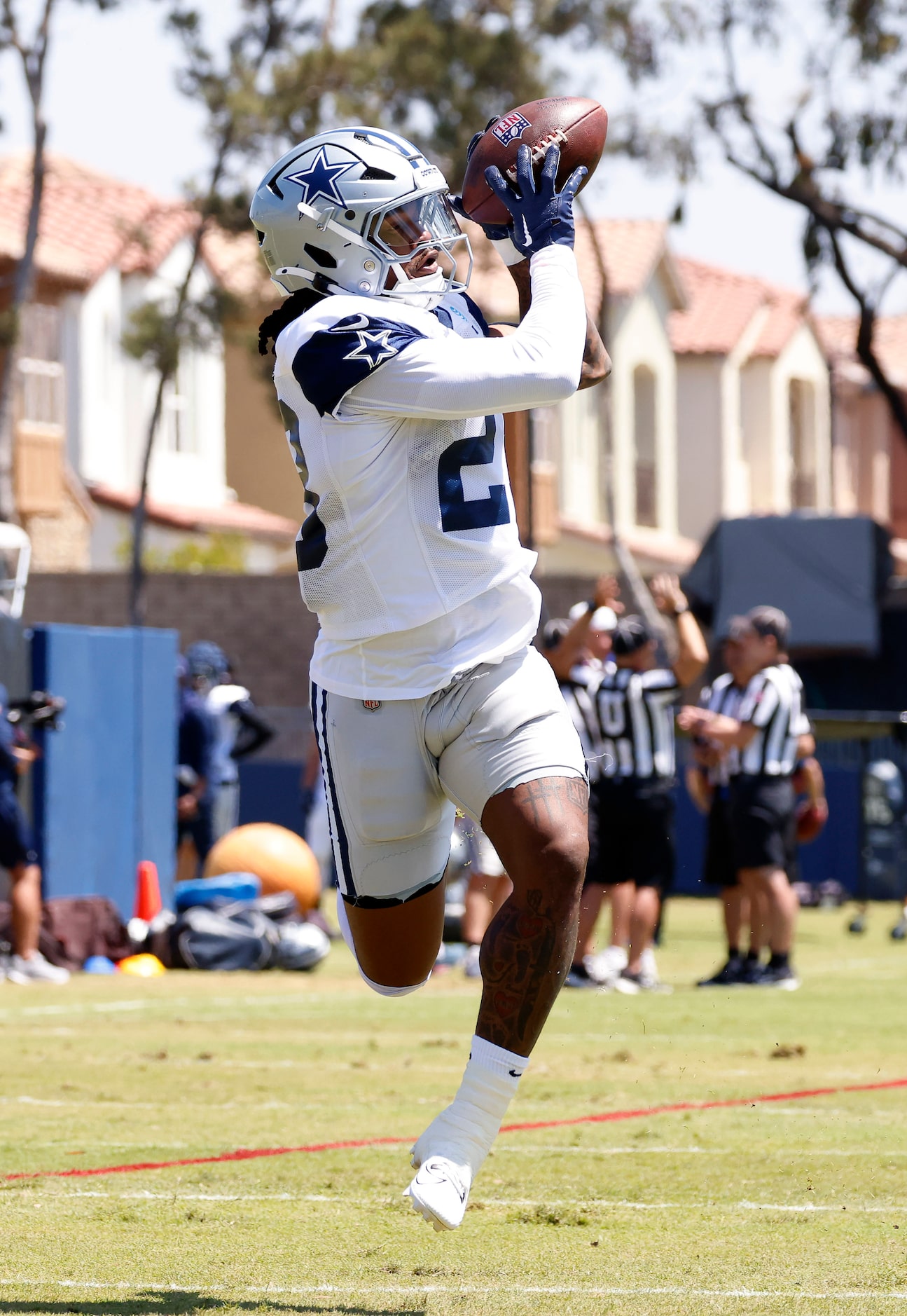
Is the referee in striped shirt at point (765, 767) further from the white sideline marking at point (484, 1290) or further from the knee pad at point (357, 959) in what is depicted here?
the white sideline marking at point (484, 1290)

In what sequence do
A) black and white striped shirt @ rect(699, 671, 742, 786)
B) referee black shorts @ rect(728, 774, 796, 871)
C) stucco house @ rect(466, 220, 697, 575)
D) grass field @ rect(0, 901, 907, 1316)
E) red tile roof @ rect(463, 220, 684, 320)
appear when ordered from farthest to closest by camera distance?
stucco house @ rect(466, 220, 697, 575) → red tile roof @ rect(463, 220, 684, 320) → black and white striped shirt @ rect(699, 671, 742, 786) → referee black shorts @ rect(728, 774, 796, 871) → grass field @ rect(0, 901, 907, 1316)

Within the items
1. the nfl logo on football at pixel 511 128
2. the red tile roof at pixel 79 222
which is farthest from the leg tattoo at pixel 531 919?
the red tile roof at pixel 79 222

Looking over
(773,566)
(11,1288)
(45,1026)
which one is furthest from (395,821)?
(773,566)

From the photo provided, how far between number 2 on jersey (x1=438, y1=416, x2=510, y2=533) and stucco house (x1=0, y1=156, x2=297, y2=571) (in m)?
28.3

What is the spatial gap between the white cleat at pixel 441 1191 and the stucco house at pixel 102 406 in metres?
28.9

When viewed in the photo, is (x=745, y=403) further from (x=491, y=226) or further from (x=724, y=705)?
(x=491, y=226)

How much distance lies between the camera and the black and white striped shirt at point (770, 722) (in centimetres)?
1146

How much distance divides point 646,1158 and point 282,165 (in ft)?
9.38

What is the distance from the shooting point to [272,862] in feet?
44.7

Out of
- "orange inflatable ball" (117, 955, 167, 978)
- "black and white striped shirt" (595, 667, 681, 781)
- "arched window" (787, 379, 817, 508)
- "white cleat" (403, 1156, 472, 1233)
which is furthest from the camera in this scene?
"arched window" (787, 379, 817, 508)

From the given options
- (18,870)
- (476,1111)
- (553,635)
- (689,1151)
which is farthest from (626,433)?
(476,1111)

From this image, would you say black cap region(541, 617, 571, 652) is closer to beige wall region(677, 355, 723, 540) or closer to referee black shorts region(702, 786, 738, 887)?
referee black shorts region(702, 786, 738, 887)

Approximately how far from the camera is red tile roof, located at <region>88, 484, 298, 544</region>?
35.3 metres

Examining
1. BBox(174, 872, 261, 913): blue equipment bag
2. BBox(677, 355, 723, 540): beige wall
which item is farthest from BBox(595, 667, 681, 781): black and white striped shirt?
BBox(677, 355, 723, 540): beige wall
